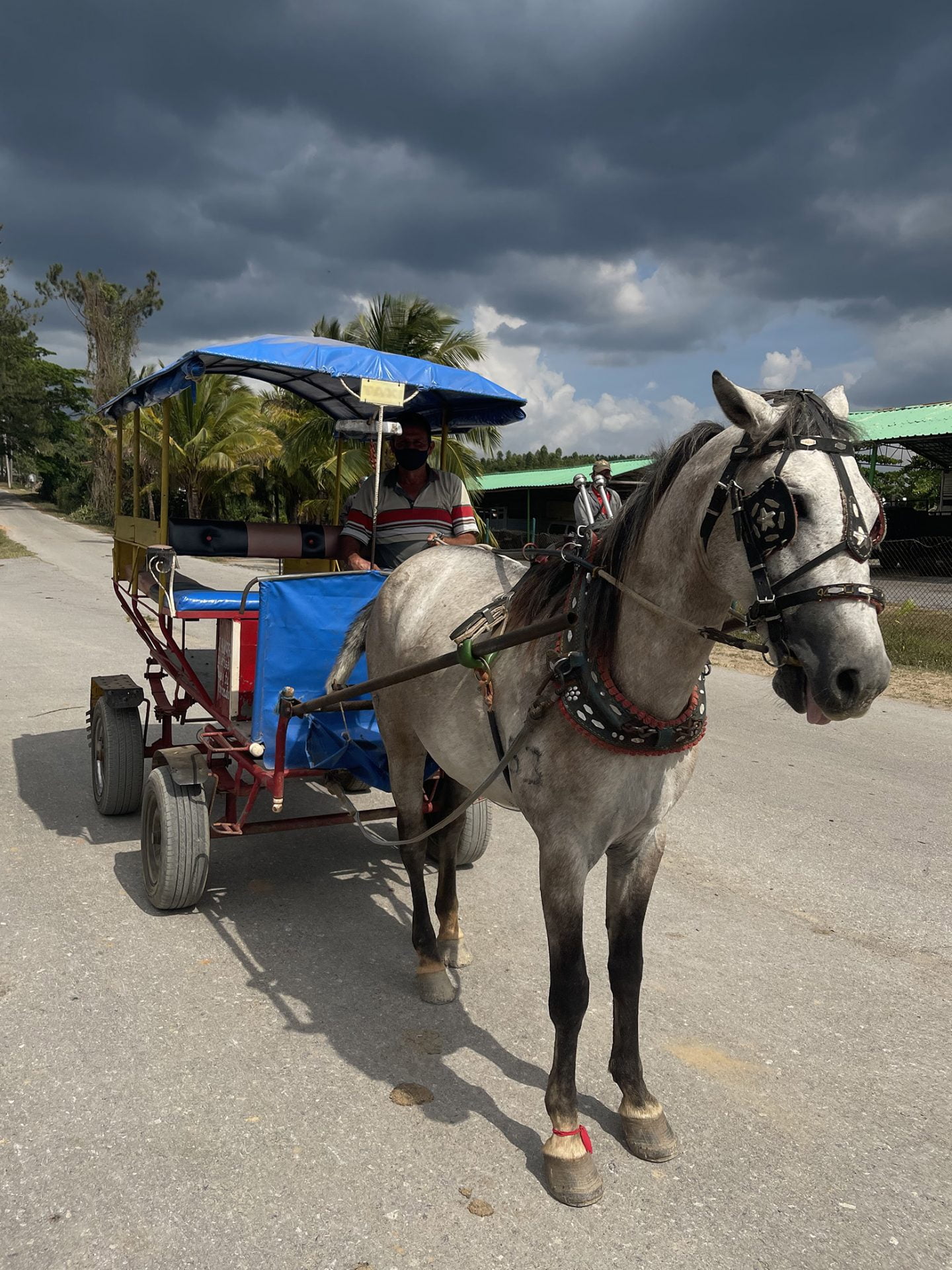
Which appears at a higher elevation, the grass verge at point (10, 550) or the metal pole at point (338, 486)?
the metal pole at point (338, 486)

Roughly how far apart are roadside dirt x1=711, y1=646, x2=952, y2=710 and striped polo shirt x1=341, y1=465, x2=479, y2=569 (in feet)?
15.7

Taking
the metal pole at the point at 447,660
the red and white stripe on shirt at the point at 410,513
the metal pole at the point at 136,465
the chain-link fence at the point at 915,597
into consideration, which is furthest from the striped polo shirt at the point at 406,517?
the metal pole at the point at 136,465

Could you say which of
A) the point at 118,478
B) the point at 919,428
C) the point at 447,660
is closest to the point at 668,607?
the point at 447,660

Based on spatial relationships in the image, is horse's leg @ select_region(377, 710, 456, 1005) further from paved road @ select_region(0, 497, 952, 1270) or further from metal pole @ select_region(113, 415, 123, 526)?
metal pole @ select_region(113, 415, 123, 526)

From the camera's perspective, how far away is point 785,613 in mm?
2006

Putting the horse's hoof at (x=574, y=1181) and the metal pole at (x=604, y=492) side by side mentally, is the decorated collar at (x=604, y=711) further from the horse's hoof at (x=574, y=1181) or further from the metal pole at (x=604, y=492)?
the metal pole at (x=604, y=492)

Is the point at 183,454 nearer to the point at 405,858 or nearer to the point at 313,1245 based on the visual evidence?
the point at 405,858

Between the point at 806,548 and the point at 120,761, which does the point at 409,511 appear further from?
the point at 806,548

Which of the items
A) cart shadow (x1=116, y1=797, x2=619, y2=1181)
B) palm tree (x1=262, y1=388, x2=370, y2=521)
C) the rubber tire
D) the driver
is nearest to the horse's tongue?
cart shadow (x1=116, y1=797, x2=619, y2=1181)

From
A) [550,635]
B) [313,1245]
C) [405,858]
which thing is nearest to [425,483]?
[405,858]

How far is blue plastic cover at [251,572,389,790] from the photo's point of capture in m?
3.99

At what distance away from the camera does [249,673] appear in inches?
183

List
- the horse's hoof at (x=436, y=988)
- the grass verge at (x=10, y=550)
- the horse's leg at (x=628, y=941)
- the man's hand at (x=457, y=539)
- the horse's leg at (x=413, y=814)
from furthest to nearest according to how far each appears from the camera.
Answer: the grass verge at (x=10, y=550) < the man's hand at (x=457, y=539) < the horse's leg at (x=413, y=814) < the horse's hoof at (x=436, y=988) < the horse's leg at (x=628, y=941)

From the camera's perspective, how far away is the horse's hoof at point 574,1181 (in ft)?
8.05
